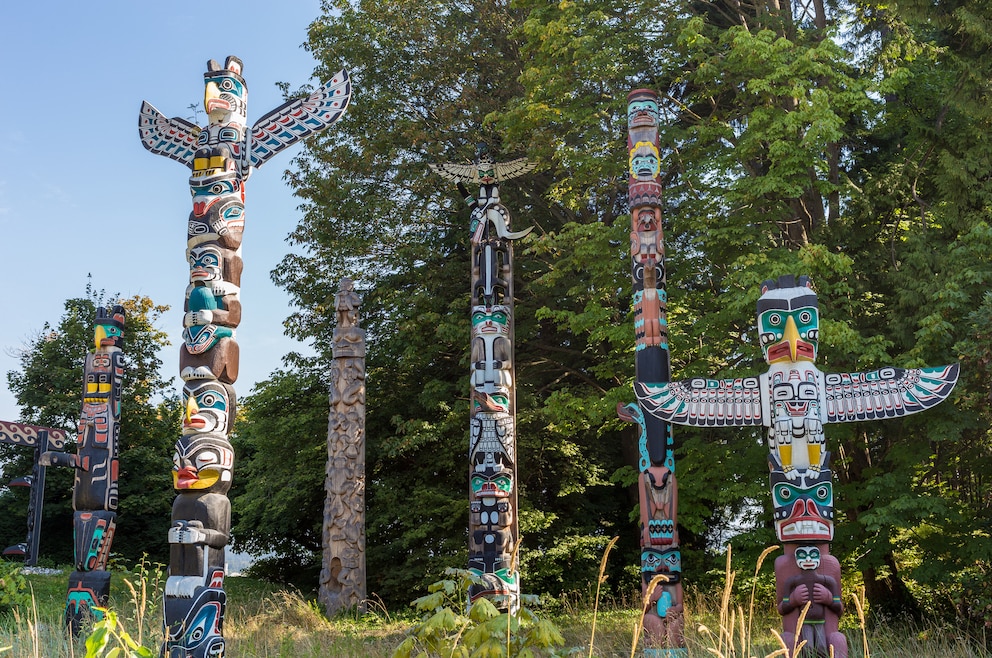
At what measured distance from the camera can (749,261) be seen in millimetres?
10328

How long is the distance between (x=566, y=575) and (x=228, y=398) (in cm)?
971

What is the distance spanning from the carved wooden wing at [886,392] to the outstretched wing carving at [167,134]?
6.23m

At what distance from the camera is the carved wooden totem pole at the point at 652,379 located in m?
8.05

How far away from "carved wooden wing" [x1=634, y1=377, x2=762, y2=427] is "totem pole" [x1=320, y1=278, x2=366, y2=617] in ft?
18.1

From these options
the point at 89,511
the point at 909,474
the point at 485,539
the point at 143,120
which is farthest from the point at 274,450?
the point at 909,474

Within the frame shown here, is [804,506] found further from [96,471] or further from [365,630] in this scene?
[96,471]

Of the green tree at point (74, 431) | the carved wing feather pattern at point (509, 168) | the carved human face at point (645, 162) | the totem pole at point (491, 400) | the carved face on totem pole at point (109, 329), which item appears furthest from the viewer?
the green tree at point (74, 431)

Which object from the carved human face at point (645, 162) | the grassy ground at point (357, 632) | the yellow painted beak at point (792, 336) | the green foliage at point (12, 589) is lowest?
the grassy ground at point (357, 632)

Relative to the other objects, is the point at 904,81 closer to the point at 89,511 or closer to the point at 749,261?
the point at 749,261

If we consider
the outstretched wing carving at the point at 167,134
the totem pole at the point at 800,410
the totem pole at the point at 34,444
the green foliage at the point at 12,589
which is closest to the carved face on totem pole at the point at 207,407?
the outstretched wing carving at the point at 167,134

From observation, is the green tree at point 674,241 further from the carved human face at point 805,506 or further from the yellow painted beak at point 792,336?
the carved human face at point 805,506

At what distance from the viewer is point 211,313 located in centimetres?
685

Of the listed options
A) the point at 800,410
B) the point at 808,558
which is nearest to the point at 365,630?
the point at 808,558

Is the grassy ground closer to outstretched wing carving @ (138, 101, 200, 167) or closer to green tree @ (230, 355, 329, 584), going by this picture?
green tree @ (230, 355, 329, 584)
